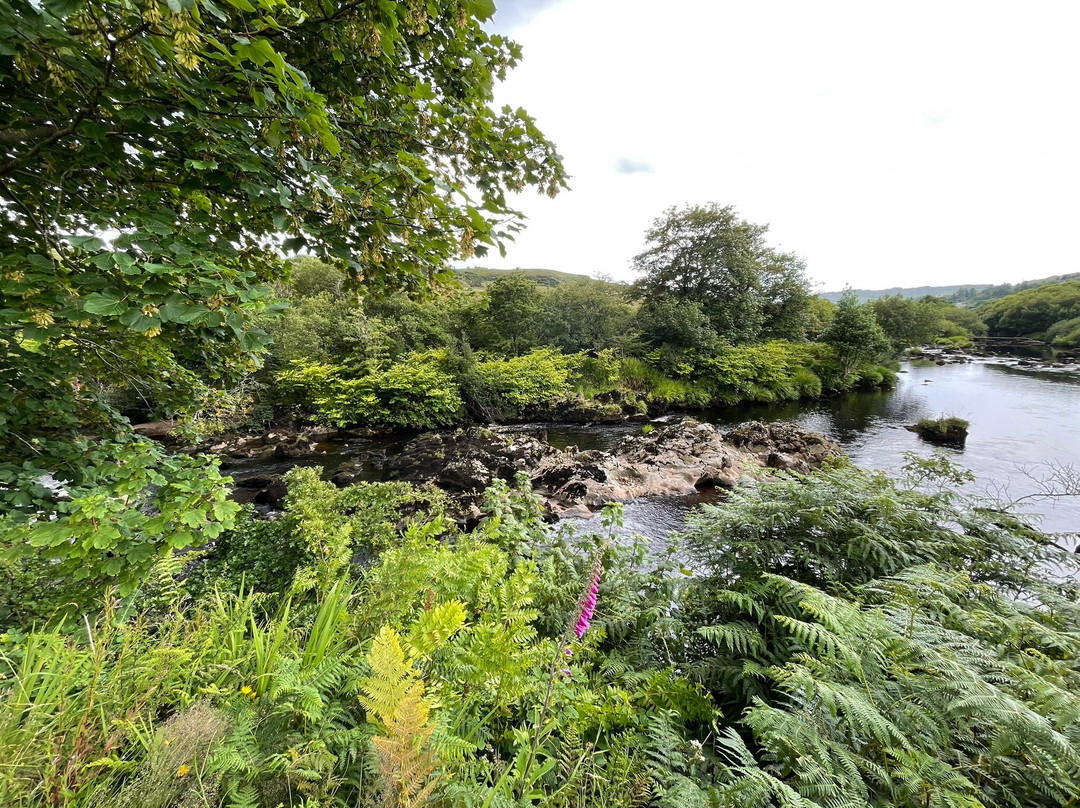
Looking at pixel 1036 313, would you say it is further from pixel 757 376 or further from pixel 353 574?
pixel 353 574

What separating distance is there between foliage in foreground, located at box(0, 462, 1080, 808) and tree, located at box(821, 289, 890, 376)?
79.3ft

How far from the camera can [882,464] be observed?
1068cm

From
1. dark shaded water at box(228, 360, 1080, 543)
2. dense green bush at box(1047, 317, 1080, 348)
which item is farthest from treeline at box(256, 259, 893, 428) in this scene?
dense green bush at box(1047, 317, 1080, 348)

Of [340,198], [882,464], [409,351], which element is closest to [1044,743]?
[340,198]

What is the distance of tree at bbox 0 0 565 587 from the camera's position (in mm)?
1640

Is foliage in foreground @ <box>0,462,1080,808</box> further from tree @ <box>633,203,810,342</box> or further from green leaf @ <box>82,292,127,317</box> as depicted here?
tree @ <box>633,203,810,342</box>

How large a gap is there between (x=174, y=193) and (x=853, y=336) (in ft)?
93.4

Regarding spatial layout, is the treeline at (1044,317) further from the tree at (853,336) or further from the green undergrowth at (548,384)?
the green undergrowth at (548,384)

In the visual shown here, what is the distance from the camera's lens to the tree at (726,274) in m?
23.1

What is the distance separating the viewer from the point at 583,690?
2.12 metres

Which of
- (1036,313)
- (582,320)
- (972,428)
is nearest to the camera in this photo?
(972,428)

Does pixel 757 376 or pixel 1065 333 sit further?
pixel 1065 333

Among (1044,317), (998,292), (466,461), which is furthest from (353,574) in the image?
(998,292)

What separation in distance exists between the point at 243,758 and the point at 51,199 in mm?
3481
